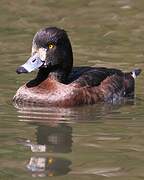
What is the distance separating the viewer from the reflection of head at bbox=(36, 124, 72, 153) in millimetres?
8242

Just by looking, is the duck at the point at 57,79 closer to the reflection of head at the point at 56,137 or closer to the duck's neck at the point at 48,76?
the duck's neck at the point at 48,76

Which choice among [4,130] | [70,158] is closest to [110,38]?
[4,130]

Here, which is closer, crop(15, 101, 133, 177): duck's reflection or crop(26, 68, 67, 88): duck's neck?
crop(15, 101, 133, 177): duck's reflection

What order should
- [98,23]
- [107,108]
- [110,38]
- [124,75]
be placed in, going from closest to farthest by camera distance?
1. [107,108]
2. [124,75]
3. [110,38]
4. [98,23]

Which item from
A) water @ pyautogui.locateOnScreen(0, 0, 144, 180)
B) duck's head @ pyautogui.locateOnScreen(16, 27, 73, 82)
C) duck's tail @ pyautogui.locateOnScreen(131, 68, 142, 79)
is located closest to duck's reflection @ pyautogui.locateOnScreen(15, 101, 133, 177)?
water @ pyautogui.locateOnScreen(0, 0, 144, 180)

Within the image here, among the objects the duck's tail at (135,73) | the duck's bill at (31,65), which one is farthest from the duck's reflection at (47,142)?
the duck's tail at (135,73)

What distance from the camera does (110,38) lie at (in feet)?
47.9

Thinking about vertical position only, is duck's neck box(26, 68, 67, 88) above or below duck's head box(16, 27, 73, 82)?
below

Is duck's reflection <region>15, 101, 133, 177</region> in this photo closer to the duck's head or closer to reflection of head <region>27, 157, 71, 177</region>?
reflection of head <region>27, 157, 71, 177</region>

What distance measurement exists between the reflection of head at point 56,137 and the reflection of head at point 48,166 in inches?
16.5

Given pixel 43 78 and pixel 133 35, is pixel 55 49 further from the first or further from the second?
pixel 133 35

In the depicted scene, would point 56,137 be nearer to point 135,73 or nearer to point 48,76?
point 48,76

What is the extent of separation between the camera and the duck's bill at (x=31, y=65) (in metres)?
10.4

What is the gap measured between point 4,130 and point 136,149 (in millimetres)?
1602
